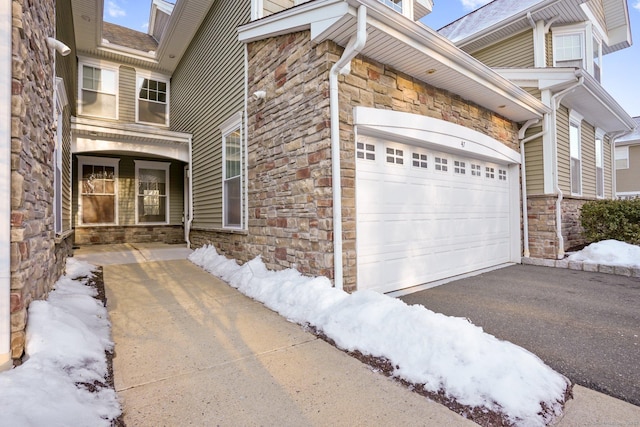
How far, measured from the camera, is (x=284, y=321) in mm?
3461

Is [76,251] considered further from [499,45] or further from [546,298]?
[499,45]

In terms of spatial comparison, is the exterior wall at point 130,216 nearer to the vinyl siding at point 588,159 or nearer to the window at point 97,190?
the window at point 97,190

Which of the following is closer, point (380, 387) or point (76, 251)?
point (380, 387)

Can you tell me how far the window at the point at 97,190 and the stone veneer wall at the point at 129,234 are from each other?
230 mm

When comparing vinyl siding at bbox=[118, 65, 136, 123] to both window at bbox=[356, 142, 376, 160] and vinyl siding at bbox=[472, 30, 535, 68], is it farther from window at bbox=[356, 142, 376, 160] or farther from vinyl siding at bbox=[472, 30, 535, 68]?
vinyl siding at bbox=[472, 30, 535, 68]

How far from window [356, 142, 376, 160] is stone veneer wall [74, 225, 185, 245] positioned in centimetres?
780

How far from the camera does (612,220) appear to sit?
6969 millimetres

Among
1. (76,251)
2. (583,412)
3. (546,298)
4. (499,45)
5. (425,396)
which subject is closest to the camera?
(583,412)

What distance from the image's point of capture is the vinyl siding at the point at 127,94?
9.49m

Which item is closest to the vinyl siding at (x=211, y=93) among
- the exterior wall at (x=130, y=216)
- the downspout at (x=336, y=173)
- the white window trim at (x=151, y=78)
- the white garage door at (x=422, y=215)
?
the white window trim at (x=151, y=78)

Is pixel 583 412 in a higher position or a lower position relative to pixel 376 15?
lower

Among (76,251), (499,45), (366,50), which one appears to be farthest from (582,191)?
(76,251)

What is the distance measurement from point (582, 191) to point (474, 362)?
8781mm

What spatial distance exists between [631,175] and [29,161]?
22637mm
